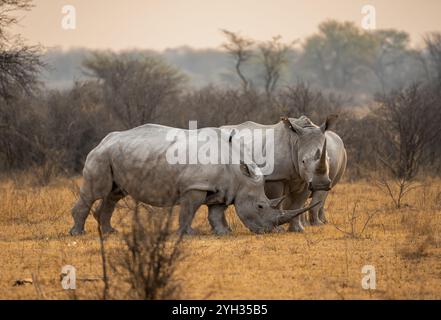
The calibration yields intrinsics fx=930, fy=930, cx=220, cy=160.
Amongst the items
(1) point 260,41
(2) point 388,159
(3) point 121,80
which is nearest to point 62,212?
(2) point 388,159

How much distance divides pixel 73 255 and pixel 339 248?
2926mm

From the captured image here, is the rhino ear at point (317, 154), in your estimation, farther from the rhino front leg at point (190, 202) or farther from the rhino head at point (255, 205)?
the rhino front leg at point (190, 202)

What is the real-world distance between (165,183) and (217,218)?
78cm

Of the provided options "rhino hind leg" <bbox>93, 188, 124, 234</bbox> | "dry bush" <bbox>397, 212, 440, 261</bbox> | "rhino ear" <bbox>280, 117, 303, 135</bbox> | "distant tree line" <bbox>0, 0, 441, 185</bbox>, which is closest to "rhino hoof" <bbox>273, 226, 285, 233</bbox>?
"rhino ear" <bbox>280, 117, 303, 135</bbox>

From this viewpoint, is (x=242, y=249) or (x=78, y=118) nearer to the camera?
(x=242, y=249)

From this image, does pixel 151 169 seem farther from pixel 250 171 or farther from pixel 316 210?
pixel 316 210

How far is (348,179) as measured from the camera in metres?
19.3

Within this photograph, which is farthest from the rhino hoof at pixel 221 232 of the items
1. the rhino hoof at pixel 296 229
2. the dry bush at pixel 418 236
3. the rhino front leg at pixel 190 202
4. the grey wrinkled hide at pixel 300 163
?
the dry bush at pixel 418 236

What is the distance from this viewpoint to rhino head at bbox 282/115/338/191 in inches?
443

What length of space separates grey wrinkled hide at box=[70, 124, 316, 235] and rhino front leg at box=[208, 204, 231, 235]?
12 mm

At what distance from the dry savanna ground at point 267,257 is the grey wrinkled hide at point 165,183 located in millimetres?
288

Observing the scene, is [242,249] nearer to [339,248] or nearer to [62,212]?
[339,248]

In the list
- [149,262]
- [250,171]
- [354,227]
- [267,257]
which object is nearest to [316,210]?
[354,227]

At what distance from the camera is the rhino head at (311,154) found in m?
11.2
